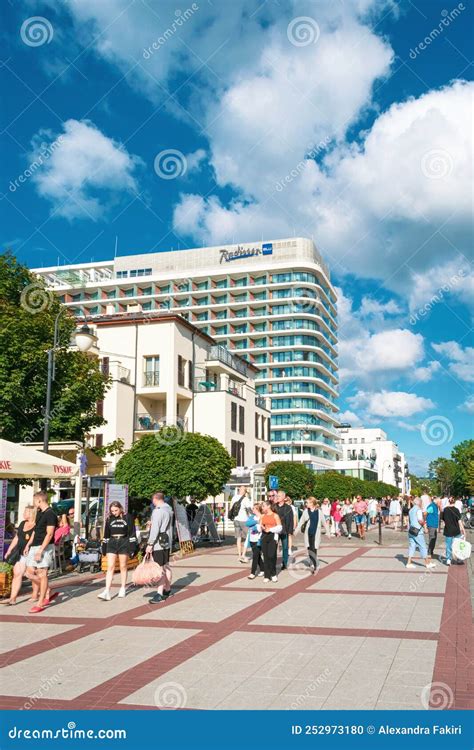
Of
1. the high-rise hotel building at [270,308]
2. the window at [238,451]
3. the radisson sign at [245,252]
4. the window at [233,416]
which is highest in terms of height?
the radisson sign at [245,252]

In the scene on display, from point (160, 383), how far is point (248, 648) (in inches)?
1322

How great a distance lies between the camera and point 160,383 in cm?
4050

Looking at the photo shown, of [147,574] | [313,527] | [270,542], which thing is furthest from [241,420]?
[147,574]

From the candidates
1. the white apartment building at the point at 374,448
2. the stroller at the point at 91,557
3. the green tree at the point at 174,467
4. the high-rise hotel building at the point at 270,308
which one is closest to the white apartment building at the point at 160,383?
the green tree at the point at 174,467

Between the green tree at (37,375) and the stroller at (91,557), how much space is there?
6892 mm

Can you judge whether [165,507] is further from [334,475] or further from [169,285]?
[169,285]

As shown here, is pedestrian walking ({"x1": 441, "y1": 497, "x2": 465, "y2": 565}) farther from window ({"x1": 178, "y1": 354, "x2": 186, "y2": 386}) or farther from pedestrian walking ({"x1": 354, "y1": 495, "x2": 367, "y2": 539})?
window ({"x1": 178, "y1": 354, "x2": 186, "y2": 386})

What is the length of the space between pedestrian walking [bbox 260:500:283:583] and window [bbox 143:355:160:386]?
2786cm

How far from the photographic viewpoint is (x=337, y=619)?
9.08 m

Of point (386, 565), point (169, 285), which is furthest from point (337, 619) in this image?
point (169, 285)

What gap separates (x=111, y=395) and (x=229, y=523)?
995 cm

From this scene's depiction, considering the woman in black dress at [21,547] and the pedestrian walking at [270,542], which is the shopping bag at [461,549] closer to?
the pedestrian walking at [270,542]

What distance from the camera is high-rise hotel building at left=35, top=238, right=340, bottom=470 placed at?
9338 cm

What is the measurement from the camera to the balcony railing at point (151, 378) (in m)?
40.7
